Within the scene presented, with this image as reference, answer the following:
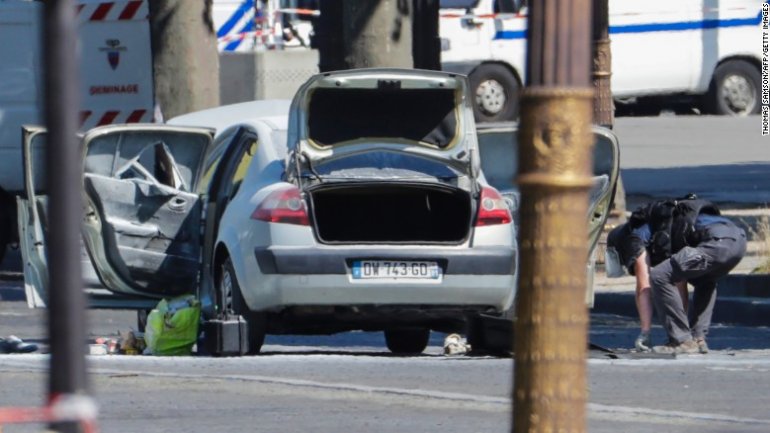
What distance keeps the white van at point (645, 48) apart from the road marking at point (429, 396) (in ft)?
52.3

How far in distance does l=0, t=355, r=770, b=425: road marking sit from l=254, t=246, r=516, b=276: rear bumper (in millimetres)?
827

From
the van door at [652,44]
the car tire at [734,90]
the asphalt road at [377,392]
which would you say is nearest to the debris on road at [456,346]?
the asphalt road at [377,392]

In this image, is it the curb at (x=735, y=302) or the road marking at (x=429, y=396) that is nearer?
the road marking at (x=429, y=396)

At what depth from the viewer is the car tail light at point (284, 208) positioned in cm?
984

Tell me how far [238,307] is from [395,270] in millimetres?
933

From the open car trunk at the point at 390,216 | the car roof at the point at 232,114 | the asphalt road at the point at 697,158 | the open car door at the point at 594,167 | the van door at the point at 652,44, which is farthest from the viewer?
the van door at the point at 652,44

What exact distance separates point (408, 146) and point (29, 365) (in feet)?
7.99

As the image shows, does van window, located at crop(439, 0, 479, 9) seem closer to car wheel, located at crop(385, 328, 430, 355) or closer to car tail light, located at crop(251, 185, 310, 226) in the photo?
car wheel, located at crop(385, 328, 430, 355)

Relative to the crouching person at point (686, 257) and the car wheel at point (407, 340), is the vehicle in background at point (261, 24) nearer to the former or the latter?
the car wheel at point (407, 340)

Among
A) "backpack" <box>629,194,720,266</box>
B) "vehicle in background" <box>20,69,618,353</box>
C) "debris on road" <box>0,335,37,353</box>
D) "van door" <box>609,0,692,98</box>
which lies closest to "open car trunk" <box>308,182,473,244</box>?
"vehicle in background" <box>20,69,618,353</box>

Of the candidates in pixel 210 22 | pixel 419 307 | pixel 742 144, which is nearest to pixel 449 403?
pixel 419 307

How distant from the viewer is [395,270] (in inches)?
389

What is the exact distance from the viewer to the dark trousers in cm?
1059

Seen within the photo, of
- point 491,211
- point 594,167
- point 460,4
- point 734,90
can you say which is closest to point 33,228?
point 491,211
